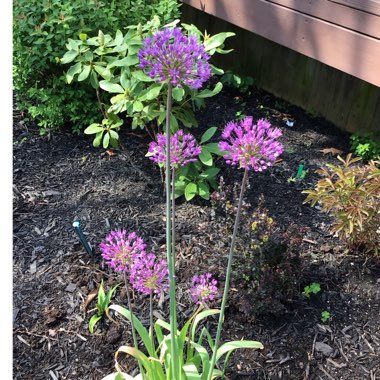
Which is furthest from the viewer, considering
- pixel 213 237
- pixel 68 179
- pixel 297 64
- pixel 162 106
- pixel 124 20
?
pixel 297 64

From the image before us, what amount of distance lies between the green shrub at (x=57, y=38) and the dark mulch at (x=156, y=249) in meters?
0.24

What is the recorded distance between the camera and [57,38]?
3318 mm

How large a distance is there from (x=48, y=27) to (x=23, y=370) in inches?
95.2

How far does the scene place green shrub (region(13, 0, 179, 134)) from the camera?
3.36 m

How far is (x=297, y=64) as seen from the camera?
4180mm

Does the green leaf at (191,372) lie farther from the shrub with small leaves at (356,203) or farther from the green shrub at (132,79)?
the green shrub at (132,79)

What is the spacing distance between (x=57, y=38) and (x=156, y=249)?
1666mm

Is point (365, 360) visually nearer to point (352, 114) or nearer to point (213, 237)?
point (213, 237)

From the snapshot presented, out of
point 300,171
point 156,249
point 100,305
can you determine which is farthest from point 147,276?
point 300,171

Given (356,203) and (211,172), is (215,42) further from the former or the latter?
(356,203)

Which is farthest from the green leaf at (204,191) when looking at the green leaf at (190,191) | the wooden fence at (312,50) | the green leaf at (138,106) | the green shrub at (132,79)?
the wooden fence at (312,50)

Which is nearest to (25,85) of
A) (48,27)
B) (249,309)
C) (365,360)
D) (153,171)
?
(48,27)

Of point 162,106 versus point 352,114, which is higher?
point 162,106

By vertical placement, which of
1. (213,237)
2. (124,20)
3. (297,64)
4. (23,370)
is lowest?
(23,370)
